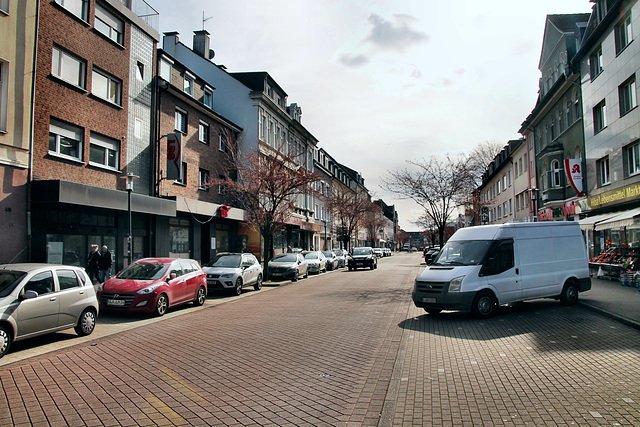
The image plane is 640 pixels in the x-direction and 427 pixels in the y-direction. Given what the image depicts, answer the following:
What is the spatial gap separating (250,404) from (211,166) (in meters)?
22.1

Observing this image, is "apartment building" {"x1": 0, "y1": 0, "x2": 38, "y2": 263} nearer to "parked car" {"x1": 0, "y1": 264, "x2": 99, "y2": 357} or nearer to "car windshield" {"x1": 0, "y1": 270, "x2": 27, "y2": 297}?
"parked car" {"x1": 0, "y1": 264, "x2": 99, "y2": 357}

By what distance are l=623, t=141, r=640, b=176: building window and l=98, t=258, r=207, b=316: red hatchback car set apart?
17118 millimetres

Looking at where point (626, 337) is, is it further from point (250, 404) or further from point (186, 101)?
point (186, 101)

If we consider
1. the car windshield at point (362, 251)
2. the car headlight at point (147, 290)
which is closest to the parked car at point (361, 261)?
the car windshield at point (362, 251)

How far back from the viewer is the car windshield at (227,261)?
59.6ft

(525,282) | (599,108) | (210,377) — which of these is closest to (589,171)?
(599,108)

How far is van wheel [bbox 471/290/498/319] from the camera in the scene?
34.5 ft

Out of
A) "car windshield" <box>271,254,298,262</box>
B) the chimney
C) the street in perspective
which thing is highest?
the chimney

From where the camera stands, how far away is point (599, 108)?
22188mm

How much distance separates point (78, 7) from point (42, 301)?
41.6 feet

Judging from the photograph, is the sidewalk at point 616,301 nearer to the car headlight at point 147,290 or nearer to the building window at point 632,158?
the building window at point 632,158

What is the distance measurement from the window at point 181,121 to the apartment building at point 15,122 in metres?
8.86

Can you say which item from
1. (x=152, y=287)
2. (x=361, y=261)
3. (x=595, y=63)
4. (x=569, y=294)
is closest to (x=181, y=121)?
(x=152, y=287)

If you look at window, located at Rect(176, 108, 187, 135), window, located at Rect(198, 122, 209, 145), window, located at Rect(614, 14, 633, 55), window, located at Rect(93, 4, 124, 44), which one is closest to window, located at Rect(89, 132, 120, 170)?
window, located at Rect(93, 4, 124, 44)
